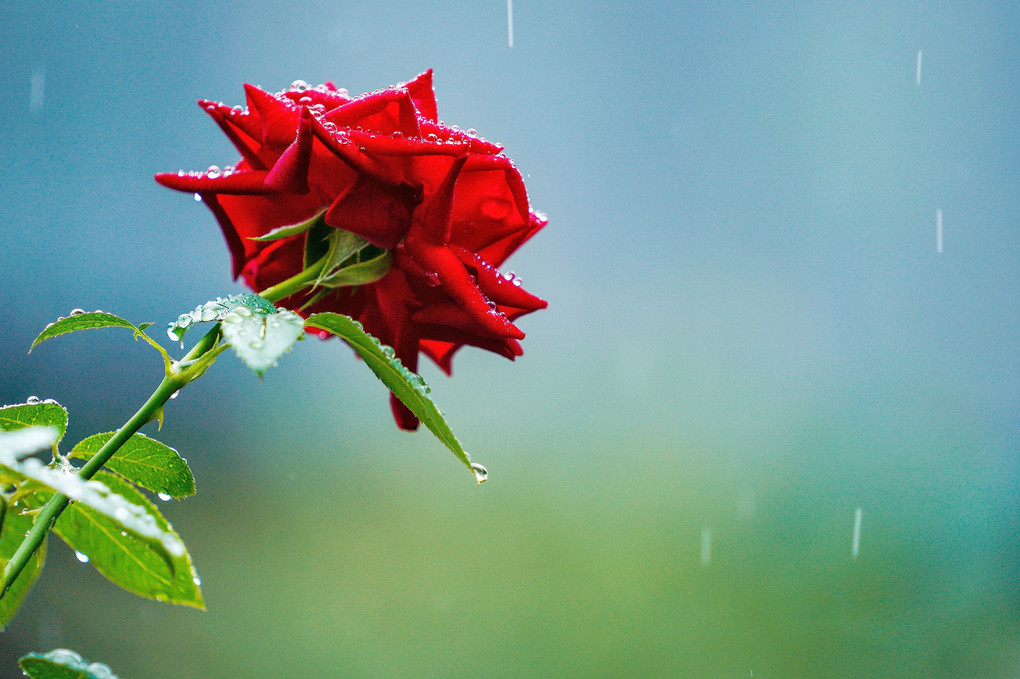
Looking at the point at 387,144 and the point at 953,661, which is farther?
the point at 953,661

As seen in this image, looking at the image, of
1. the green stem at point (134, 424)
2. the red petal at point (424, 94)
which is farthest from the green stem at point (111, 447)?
the red petal at point (424, 94)

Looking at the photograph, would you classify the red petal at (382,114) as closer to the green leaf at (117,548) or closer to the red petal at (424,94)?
the red petal at (424,94)

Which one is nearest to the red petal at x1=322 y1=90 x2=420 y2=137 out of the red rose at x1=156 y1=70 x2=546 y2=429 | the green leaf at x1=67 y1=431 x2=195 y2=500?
the red rose at x1=156 y1=70 x2=546 y2=429

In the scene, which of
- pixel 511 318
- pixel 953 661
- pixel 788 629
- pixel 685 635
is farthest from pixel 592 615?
pixel 511 318

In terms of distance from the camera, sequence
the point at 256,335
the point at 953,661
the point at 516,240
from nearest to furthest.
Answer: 1. the point at 256,335
2. the point at 516,240
3. the point at 953,661

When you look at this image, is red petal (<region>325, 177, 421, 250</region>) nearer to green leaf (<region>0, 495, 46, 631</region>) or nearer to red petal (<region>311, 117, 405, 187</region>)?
red petal (<region>311, 117, 405, 187</region>)

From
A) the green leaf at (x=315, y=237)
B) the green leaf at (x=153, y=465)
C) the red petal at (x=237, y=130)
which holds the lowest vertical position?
the green leaf at (x=153, y=465)

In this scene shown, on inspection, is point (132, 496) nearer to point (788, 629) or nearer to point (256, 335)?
point (256, 335)
